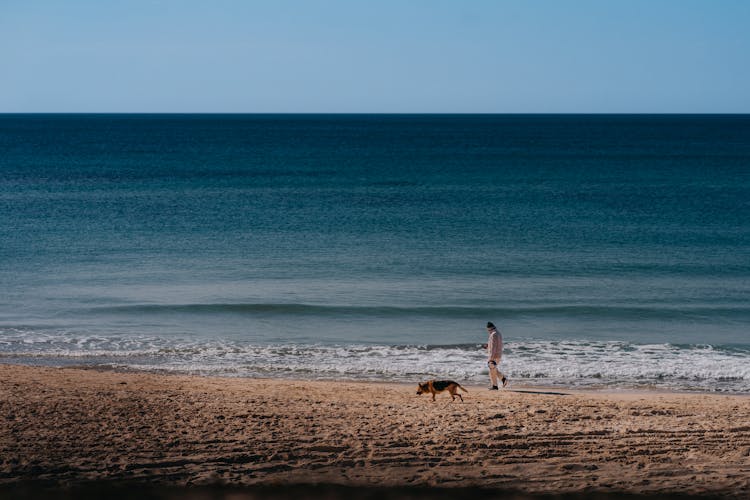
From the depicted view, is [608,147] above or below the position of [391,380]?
above

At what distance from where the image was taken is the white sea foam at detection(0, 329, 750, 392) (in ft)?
51.7

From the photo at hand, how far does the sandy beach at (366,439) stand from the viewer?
8.50 metres

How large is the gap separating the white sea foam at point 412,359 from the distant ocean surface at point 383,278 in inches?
2.5

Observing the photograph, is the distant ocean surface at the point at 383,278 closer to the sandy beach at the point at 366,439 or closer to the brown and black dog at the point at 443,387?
the brown and black dog at the point at 443,387

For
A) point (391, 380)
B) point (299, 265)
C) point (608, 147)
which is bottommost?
point (391, 380)

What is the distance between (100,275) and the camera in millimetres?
24766

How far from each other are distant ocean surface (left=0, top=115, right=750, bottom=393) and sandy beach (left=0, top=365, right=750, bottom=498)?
3.36m


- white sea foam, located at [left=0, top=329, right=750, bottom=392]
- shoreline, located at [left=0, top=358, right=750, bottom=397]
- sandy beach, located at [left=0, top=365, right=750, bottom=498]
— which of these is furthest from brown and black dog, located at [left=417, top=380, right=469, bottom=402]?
white sea foam, located at [left=0, top=329, right=750, bottom=392]

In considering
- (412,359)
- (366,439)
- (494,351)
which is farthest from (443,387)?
(412,359)

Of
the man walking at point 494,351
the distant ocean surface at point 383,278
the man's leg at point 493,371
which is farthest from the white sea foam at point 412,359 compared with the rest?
the man walking at point 494,351

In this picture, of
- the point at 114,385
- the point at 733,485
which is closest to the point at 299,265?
the point at 114,385

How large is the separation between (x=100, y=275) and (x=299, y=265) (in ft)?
20.5

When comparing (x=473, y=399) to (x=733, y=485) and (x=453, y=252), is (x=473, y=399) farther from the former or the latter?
(x=453, y=252)

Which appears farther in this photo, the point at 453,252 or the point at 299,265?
the point at 453,252
